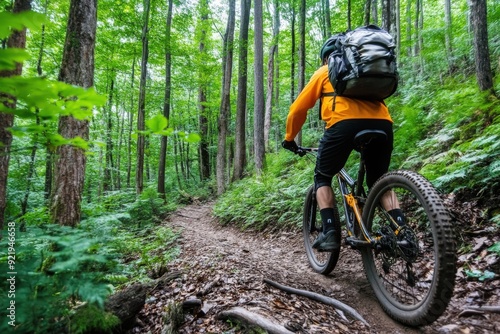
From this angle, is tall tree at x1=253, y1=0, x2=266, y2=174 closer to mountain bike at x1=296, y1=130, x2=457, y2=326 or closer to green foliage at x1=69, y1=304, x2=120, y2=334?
mountain bike at x1=296, y1=130, x2=457, y2=326

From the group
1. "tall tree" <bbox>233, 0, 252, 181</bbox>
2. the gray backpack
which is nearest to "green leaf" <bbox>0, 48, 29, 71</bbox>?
the gray backpack

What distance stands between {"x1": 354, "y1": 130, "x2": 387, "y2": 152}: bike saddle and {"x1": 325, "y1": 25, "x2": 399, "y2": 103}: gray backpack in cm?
39

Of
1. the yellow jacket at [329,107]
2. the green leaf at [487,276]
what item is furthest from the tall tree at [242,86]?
the green leaf at [487,276]

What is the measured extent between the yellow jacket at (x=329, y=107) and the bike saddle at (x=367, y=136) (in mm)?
186

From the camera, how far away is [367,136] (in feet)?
9.09

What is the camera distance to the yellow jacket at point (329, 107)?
2.86m

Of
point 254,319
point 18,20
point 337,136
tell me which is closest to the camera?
point 18,20

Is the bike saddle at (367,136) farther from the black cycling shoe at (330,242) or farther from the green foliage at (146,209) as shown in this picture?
the green foliage at (146,209)

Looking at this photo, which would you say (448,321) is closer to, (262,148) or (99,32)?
(262,148)

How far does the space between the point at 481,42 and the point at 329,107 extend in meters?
5.48

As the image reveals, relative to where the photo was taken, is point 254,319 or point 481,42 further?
point 481,42

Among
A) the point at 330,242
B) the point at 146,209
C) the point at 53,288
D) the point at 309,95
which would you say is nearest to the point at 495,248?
the point at 330,242

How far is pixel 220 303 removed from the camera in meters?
2.44

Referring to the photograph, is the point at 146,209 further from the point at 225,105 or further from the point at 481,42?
the point at 481,42
